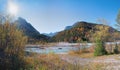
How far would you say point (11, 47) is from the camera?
12.8 meters

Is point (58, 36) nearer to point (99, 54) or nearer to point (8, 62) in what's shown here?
point (99, 54)

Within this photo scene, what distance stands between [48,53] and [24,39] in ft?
19.0

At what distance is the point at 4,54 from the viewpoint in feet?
41.1

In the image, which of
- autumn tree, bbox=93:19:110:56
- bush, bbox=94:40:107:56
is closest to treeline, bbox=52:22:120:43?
autumn tree, bbox=93:19:110:56

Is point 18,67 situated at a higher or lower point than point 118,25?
lower

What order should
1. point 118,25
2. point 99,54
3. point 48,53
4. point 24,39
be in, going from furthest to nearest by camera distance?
point 118,25, point 99,54, point 48,53, point 24,39

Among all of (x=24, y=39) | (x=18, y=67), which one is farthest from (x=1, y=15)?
(x=18, y=67)

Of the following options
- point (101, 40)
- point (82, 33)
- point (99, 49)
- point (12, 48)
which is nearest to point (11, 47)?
point (12, 48)

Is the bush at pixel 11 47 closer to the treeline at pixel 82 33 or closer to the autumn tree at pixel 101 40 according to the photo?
the autumn tree at pixel 101 40

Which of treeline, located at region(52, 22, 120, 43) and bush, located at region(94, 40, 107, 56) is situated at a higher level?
treeline, located at region(52, 22, 120, 43)

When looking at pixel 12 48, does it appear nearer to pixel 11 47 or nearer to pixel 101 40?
pixel 11 47

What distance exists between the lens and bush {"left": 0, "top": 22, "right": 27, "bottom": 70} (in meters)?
12.5

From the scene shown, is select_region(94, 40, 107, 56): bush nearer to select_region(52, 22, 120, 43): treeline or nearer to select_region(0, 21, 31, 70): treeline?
select_region(52, 22, 120, 43): treeline

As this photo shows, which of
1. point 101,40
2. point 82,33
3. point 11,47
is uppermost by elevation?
point 82,33
